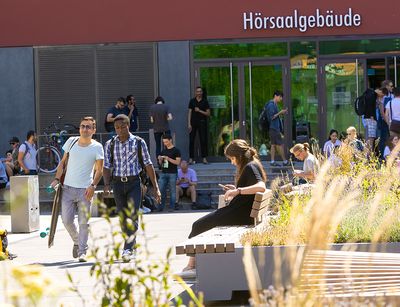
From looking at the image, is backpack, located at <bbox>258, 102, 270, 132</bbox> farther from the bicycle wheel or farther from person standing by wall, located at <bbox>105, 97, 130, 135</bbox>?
the bicycle wheel

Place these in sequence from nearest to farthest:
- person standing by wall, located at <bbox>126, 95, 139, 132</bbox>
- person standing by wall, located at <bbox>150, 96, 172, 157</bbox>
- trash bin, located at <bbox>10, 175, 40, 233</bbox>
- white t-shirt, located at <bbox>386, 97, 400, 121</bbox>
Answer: trash bin, located at <bbox>10, 175, 40, 233</bbox> → white t-shirt, located at <bbox>386, 97, 400, 121</bbox> → person standing by wall, located at <bbox>150, 96, 172, 157</bbox> → person standing by wall, located at <bbox>126, 95, 139, 132</bbox>

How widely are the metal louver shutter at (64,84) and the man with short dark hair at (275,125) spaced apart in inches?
206

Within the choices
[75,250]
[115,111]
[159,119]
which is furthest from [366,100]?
[75,250]

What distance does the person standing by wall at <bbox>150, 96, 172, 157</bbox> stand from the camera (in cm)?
2564

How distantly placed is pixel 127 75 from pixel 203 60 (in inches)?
80.1

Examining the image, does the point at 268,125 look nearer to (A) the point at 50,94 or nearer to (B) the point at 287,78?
(B) the point at 287,78

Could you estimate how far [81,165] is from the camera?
42.6 ft

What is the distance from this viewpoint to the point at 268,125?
2670cm

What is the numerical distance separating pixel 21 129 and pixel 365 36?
910cm

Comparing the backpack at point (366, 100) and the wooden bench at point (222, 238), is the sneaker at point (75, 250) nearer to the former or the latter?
the wooden bench at point (222, 238)

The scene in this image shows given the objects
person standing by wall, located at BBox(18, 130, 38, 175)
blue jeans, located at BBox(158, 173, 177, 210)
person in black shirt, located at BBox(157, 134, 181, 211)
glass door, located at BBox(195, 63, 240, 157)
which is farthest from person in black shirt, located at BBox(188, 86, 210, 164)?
person standing by wall, located at BBox(18, 130, 38, 175)

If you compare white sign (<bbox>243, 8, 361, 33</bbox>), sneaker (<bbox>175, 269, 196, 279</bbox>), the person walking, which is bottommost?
sneaker (<bbox>175, 269, 196, 279</bbox>)

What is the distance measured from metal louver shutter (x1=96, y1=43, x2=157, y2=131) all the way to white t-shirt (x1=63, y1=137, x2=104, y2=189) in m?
15.4

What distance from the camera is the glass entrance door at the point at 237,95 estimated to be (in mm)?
27859
